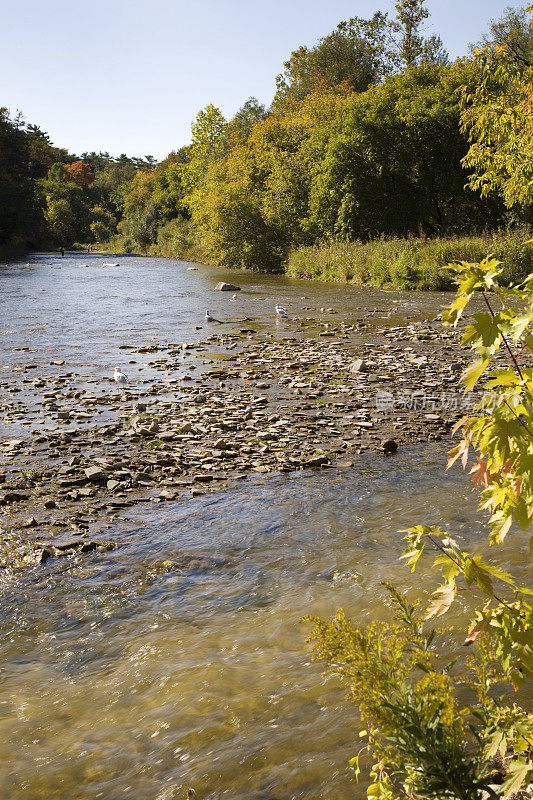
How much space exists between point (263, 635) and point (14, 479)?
4.34 m

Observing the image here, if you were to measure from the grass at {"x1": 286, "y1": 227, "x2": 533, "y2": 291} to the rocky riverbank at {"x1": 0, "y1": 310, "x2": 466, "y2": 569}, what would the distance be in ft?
41.9

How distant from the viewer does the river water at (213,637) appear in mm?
3535

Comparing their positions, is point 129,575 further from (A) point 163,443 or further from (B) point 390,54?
(B) point 390,54

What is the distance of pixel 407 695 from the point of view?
238cm

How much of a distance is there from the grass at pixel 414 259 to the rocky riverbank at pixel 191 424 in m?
12.8

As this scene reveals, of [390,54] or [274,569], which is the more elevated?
[390,54]

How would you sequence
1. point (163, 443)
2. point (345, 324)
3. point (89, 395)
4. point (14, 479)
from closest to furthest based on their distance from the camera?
1. point (14, 479)
2. point (163, 443)
3. point (89, 395)
4. point (345, 324)

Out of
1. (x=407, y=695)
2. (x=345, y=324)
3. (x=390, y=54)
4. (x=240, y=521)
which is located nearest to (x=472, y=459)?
(x=240, y=521)

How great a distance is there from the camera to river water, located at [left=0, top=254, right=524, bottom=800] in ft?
11.6

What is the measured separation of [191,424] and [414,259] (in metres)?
23.4

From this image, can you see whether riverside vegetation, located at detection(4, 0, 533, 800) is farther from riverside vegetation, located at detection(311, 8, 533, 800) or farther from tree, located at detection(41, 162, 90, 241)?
tree, located at detection(41, 162, 90, 241)

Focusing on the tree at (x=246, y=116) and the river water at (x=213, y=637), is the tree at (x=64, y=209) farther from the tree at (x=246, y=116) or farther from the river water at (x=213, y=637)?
the river water at (x=213, y=637)

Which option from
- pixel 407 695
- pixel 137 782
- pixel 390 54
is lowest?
pixel 137 782

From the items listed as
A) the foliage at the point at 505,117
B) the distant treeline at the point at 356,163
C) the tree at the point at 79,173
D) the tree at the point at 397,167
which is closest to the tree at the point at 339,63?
the distant treeline at the point at 356,163
